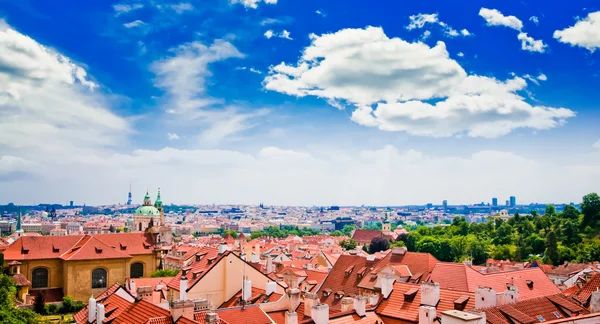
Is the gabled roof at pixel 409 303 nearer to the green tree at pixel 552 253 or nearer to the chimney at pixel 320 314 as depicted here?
the chimney at pixel 320 314

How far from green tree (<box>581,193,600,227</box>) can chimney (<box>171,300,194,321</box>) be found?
124026mm

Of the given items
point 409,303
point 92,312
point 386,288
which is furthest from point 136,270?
point 409,303

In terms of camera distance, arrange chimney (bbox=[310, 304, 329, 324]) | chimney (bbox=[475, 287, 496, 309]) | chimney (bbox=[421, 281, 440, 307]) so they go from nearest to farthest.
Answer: chimney (bbox=[310, 304, 329, 324])
chimney (bbox=[475, 287, 496, 309])
chimney (bbox=[421, 281, 440, 307])

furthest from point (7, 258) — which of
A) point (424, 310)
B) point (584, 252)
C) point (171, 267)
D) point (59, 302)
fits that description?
point (584, 252)

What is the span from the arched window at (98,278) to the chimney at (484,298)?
49742 millimetres

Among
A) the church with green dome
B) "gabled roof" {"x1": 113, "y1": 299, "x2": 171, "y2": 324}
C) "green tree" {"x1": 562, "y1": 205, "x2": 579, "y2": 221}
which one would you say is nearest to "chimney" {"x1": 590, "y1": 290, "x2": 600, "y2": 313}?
"gabled roof" {"x1": 113, "y1": 299, "x2": 171, "y2": 324}

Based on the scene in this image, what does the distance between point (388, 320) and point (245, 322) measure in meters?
8.09

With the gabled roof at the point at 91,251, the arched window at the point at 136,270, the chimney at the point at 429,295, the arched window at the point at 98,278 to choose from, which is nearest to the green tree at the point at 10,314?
the gabled roof at the point at 91,251

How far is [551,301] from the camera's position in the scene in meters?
32.4

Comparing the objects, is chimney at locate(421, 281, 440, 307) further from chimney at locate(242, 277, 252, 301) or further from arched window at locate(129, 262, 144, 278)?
arched window at locate(129, 262, 144, 278)

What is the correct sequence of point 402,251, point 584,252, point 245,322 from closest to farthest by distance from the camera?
1. point 245,322
2. point 402,251
3. point 584,252

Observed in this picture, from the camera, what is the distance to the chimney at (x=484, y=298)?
1113 inches

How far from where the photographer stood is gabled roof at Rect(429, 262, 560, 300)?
37031 mm

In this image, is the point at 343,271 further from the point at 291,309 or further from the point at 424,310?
the point at 424,310
